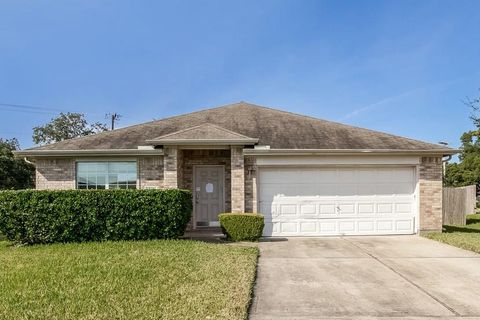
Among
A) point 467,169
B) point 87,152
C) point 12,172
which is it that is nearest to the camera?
point 87,152

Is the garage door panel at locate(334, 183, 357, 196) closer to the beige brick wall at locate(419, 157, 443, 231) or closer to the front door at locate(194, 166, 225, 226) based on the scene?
the beige brick wall at locate(419, 157, 443, 231)

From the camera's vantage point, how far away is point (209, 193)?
44.0 ft

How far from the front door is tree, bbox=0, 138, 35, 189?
751 inches

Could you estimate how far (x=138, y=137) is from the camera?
13.4m

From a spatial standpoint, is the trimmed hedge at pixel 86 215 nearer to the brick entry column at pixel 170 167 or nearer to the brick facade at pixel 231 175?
the brick entry column at pixel 170 167

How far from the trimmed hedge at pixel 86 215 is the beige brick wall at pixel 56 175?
240 cm

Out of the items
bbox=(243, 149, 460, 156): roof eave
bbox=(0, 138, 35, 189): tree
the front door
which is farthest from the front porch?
bbox=(0, 138, 35, 189): tree

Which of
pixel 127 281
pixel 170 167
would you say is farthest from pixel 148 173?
pixel 127 281

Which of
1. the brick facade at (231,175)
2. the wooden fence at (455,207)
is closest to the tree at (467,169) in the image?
the wooden fence at (455,207)

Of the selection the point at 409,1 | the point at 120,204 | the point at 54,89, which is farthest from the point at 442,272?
the point at 54,89

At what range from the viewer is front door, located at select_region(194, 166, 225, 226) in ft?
44.0

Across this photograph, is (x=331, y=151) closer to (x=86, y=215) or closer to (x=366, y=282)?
(x=366, y=282)

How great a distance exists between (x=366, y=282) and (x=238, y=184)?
5.77 m

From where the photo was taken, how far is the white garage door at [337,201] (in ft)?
38.4
